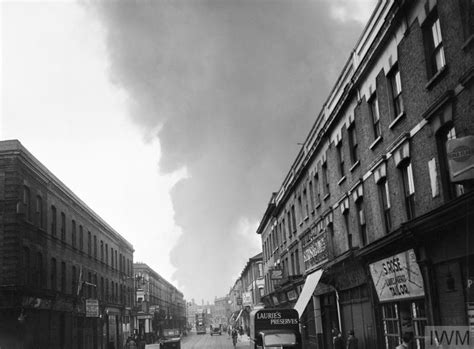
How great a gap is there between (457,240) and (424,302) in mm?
3408

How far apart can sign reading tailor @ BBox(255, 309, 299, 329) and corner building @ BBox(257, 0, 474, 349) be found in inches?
95.2

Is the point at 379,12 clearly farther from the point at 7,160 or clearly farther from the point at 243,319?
the point at 243,319

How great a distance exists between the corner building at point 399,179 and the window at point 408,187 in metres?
0.05

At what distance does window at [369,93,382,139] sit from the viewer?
1889cm

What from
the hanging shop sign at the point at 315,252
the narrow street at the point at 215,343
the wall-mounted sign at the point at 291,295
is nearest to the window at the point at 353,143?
the hanging shop sign at the point at 315,252

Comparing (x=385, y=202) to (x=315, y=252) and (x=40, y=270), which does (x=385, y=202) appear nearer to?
(x=315, y=252)

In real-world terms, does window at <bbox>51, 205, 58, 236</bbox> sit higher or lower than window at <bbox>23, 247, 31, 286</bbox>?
higher

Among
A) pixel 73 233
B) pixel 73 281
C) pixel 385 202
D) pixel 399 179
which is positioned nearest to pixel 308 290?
pixel 385 202

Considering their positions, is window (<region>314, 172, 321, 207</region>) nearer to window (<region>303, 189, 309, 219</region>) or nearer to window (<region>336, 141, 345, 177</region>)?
window (<region>303, 189, 309, 219</region>)

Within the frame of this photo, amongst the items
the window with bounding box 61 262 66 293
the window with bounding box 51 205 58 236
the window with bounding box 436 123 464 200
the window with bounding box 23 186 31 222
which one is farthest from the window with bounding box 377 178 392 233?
the window with bounding box 61 262 66 293

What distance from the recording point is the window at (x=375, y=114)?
18891 millimetres

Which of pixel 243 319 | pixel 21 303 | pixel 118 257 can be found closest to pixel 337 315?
pixel 21 303

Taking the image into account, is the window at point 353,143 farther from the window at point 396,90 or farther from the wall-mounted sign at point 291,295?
the wall-mounted sign at point 291,295

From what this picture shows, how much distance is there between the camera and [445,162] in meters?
13.9
